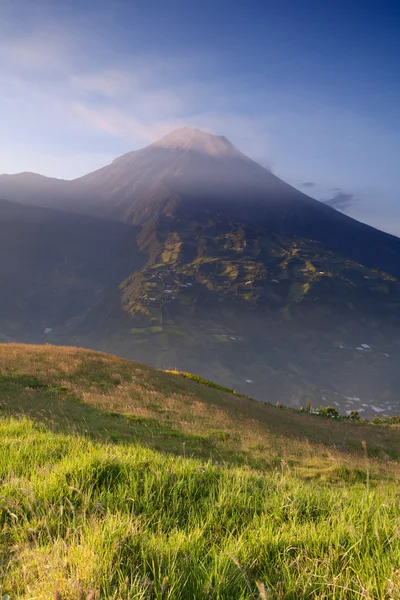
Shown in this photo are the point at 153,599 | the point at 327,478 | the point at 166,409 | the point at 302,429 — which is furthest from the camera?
the point at 302,429

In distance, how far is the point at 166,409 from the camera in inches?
874

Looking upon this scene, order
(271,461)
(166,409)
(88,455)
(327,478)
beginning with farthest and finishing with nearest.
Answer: (166,409) → (271,461) → (327,478) → (88,455)

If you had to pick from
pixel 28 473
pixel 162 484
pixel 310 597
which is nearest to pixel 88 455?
pixel 28 473

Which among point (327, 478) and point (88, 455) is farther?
point (327, 478)

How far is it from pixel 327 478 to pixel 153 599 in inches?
507

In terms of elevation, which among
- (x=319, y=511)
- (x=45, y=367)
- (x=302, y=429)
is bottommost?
(x=302, y=429)

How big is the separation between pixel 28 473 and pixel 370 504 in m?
3.73

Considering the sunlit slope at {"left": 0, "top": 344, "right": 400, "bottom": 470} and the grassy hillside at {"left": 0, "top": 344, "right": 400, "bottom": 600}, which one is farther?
the sunlit slope at {"left": 0, "top": 344, "right": 400, "bottom": 470}

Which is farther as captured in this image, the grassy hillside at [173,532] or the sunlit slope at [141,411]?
the sunlit slope at [141,411]

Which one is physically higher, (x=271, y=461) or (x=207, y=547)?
(x=207, y=547)

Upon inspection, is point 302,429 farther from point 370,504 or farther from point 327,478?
point 370,504

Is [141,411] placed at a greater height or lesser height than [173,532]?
lesser

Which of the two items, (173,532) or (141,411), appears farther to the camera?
(141,411)

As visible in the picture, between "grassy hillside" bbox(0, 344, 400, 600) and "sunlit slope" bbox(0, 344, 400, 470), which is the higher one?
"grassy hillside" bbox(0, 344, 400, 600)
